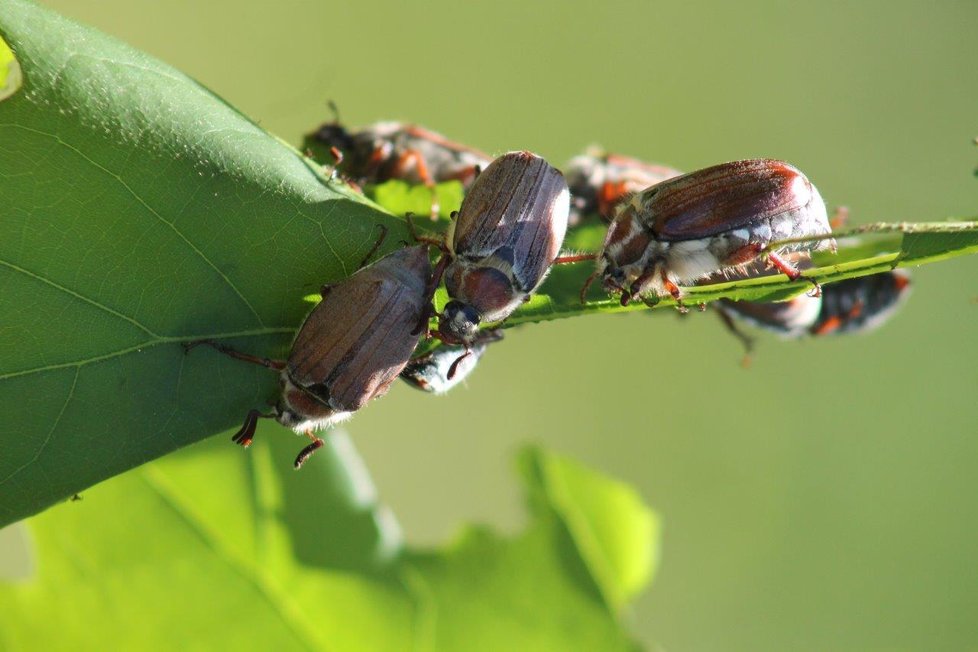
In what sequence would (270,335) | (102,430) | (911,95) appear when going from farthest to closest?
(911,95) → (270,335) → (102,430)

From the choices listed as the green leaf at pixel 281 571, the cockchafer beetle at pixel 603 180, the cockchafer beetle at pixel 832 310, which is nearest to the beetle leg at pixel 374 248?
the green leaf at pixel 281 571

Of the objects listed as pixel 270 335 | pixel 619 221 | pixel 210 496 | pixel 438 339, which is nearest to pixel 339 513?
pixel 210 496

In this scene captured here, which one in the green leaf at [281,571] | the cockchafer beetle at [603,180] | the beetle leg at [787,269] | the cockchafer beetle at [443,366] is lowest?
the green leaf at [281,571]

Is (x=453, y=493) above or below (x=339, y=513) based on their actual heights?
below

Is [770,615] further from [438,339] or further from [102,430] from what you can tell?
[102,430]

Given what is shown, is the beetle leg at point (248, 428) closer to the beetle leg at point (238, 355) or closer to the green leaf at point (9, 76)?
the beetle leg at point (238, 355)

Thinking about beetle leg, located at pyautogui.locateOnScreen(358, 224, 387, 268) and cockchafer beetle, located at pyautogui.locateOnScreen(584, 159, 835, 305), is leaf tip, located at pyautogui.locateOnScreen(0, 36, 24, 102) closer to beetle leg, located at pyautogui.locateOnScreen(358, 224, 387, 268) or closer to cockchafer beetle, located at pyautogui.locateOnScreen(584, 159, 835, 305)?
beetle leg, located at pyautogui.locateOnScreen(358, 224, 387, 268)
